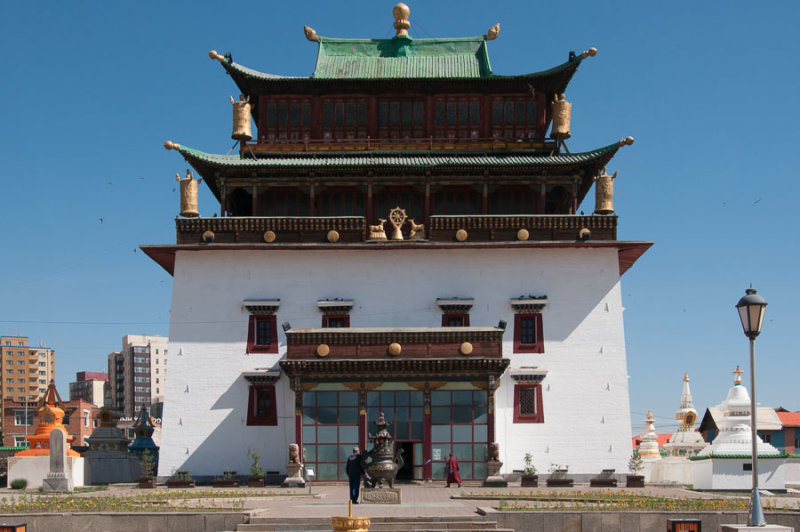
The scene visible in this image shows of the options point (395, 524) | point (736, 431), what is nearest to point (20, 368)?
point (736, 431)

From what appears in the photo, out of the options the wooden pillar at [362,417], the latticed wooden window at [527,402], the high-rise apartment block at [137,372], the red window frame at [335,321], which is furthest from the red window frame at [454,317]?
the high-rise apartment block at [137,372]

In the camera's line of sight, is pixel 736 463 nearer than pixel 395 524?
No

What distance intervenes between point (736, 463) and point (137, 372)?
Result: 16485 centimetres

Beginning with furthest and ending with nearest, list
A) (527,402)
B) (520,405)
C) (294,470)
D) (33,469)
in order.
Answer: (527,402) → (520,405) → (33,469) → (294,470)

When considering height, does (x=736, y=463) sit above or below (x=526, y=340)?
below

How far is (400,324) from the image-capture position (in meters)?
43.2

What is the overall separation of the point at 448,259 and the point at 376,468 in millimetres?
15967

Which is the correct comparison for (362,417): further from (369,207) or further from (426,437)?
(369,207)

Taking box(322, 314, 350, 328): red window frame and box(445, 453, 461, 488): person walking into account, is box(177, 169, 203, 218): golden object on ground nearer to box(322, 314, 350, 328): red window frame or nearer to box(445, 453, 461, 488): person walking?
box(322, 314, 350, 328): red window frame

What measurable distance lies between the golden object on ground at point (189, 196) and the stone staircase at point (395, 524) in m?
22.4

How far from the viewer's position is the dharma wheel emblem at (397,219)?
44.1 m

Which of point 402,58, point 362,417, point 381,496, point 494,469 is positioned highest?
point 402,58

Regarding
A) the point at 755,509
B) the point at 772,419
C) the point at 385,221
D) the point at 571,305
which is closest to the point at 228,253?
the point at 385,221

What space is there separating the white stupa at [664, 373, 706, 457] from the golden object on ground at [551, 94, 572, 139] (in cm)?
2152
